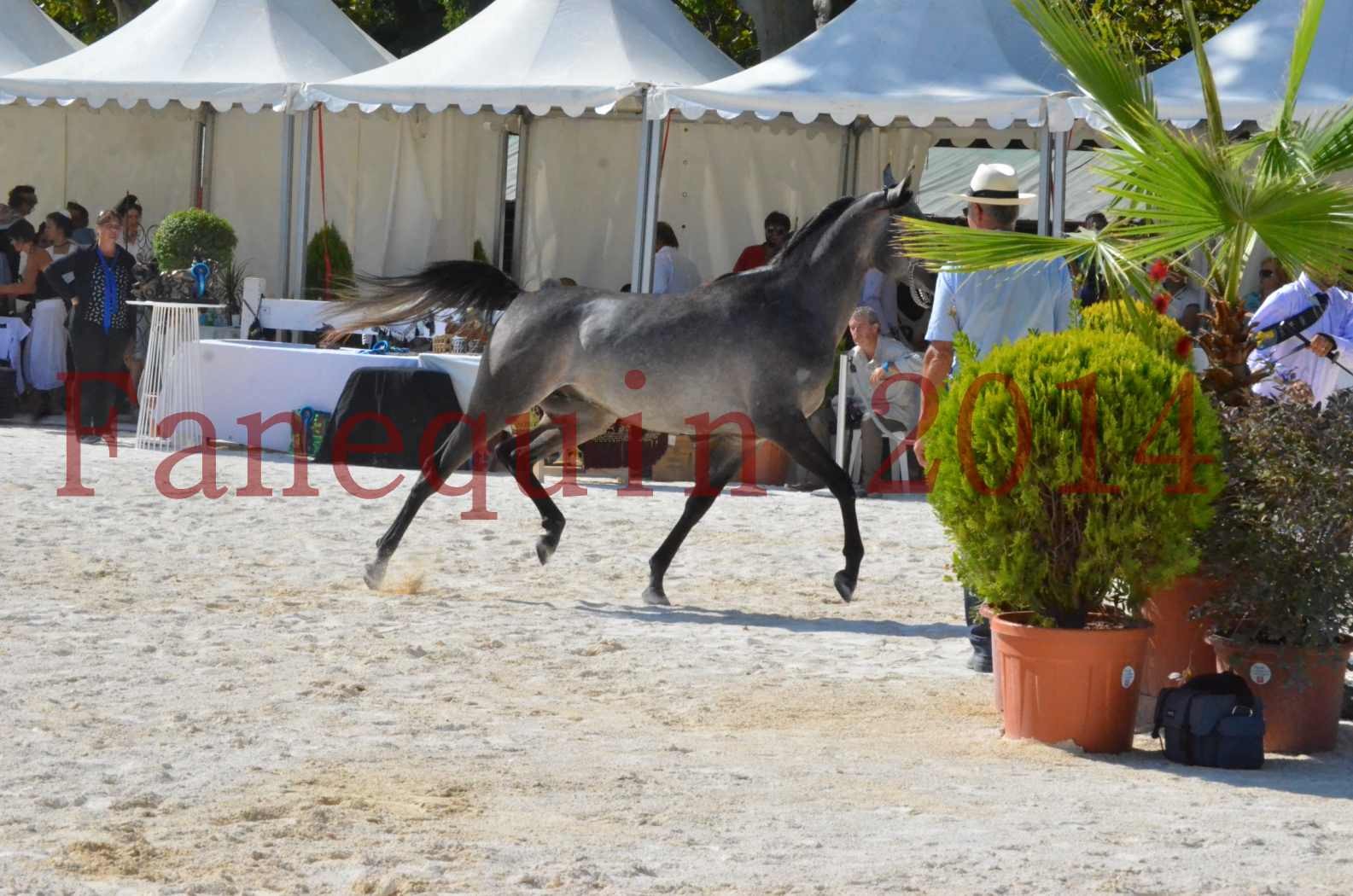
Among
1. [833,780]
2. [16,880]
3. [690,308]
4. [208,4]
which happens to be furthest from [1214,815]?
[208,4]

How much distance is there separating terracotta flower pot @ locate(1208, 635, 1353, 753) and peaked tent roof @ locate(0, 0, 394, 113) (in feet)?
34.8

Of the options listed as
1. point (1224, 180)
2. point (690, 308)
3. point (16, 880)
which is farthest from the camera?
point (690, 308)

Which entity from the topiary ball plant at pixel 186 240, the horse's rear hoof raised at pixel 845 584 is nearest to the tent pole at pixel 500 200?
the topiary ball plant at pixel 186 240

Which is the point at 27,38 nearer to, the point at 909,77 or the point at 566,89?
the point at 566,89

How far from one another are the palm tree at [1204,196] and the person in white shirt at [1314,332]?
255 cm

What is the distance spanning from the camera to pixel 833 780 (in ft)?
17.2

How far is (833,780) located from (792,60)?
9.07 meters

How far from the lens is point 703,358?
8.49m

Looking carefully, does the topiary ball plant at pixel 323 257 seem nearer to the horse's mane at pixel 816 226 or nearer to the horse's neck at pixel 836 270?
the horse's mane at pixel 816 226

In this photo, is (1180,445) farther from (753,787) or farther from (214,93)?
(214,93)

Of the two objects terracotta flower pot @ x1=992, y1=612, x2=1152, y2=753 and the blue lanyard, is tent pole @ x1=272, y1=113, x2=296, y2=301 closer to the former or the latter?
the blue lanyard

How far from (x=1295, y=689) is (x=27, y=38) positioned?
642 inches

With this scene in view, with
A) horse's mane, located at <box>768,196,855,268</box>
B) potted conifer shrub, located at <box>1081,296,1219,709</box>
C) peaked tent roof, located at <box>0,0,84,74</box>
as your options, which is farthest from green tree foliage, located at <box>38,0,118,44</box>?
potted conifer shrub, located at <box>1081,296,1219,709</box>

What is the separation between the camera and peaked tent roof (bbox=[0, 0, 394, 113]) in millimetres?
15281
